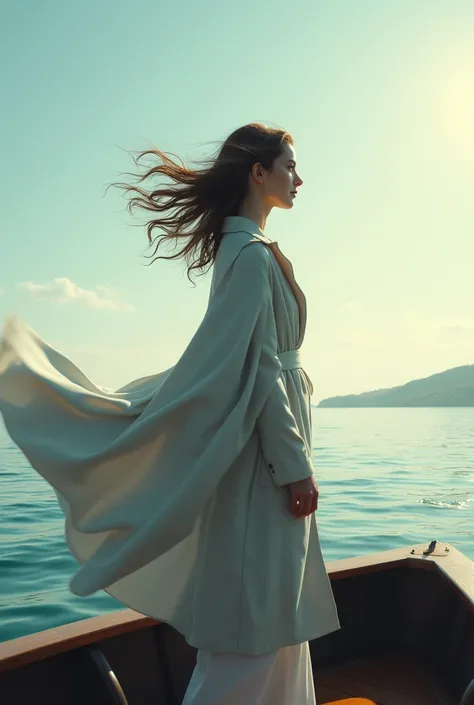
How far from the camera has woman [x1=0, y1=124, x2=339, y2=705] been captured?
5.62 feet

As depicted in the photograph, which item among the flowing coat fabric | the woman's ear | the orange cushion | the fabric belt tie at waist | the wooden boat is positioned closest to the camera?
the flowing coat fabric

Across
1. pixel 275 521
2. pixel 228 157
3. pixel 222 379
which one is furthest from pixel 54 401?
pixel 228 157

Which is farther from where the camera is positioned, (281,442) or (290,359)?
(290,359)

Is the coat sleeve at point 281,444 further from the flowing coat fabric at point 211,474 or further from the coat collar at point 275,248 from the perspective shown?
the coat collar at point 275,248

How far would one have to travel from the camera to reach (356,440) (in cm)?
2231

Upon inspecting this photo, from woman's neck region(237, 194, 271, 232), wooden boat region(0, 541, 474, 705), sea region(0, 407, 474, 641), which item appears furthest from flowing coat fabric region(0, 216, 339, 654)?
wooden boat region(0, 541, 474, 705)

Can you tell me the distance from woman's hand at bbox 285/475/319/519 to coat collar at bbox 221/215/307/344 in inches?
17.5

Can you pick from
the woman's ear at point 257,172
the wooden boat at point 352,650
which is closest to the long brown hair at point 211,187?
the woman's ear at point 257,172

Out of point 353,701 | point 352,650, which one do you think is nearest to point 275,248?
point 353,701

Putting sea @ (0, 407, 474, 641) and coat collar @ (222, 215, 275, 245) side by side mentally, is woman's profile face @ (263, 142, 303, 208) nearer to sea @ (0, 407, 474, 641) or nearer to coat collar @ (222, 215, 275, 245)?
coat collar @ (222, 215, 275, 245)

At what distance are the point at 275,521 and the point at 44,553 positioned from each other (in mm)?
4745

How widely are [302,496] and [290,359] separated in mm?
397

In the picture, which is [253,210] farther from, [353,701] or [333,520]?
[333,520]

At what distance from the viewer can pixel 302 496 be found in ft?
5.82
